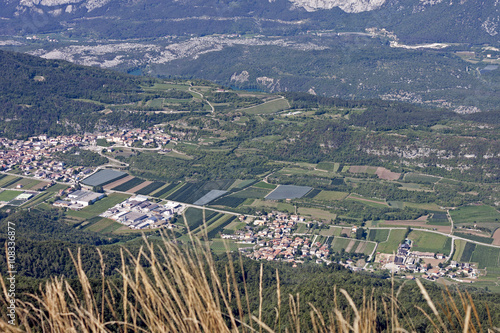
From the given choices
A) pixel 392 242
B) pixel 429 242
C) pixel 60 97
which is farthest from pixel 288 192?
pixel 60 97

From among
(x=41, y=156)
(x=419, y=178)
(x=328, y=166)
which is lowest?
(x=419, y=178)

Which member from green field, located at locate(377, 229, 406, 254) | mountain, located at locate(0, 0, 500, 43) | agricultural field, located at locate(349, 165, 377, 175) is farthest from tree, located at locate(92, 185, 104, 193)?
mountain, located at locate(0, 0, 500, 43)

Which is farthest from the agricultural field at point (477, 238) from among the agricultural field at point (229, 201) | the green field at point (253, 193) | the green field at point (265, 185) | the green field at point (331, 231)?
the agricultural field at point (229, 201)

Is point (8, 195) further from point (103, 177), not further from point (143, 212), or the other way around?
point (143, 212)

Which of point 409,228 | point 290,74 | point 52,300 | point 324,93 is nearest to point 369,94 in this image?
point 324,93

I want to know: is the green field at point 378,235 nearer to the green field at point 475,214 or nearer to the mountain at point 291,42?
the green field at point 475,214

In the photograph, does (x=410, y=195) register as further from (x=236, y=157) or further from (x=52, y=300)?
(x=52, y=300)

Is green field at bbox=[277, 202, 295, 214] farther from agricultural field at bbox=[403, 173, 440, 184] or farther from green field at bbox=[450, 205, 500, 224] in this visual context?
agricultural field at bbox=[403, 173, 440, 184]
